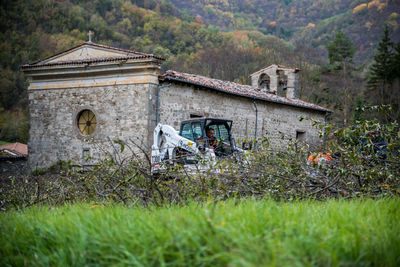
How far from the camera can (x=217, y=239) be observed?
2.35m

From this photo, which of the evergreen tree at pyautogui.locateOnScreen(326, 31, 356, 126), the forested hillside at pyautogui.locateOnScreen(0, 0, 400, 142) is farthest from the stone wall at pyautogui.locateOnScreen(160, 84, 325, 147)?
the evergreen tree at pyautogui.locateOnScreen(326, 31, 356, 126)

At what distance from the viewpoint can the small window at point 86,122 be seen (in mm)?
15297

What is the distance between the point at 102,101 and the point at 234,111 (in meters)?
6.41

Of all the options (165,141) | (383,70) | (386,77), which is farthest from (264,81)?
(383,70)

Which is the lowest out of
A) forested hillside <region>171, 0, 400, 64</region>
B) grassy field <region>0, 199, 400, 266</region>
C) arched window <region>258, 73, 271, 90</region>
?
grassy field <region>0, 199, 400, 266</region>

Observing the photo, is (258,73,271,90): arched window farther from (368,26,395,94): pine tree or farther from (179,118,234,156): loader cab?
(368,26,395,94): pine tree

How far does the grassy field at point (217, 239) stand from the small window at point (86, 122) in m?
12.2

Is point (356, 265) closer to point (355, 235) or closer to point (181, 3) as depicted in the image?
point (355, 235)

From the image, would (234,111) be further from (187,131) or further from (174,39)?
(174,39)

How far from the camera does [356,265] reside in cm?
220

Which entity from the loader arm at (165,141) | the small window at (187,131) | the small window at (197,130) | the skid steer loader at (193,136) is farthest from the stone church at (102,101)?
the small window at (197,130)

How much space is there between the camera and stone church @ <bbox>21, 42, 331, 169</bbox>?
14.4m

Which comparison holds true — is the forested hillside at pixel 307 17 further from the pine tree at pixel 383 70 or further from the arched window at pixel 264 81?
the arched window at pixel 264 81

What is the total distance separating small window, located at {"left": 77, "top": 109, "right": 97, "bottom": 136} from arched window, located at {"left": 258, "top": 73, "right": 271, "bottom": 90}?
1221 centimetres
